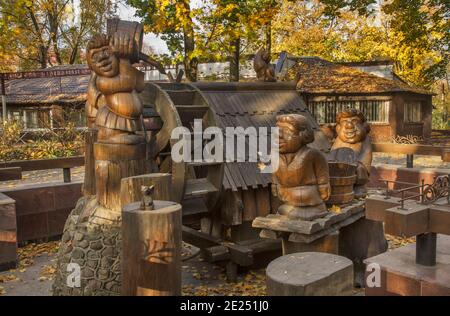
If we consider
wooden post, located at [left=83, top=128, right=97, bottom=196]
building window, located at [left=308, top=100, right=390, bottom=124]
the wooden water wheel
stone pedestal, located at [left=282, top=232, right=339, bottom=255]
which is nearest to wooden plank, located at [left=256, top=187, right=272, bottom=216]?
the wooden water wheel

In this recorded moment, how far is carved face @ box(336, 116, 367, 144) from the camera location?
6527mm

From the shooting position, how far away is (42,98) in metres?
21.7

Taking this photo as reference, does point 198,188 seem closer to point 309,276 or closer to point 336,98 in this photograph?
point 309,276

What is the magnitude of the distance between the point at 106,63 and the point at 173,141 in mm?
1254

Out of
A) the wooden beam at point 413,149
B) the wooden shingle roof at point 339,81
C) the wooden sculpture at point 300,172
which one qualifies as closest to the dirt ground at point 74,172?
the wooden shingle roof at point 339,81

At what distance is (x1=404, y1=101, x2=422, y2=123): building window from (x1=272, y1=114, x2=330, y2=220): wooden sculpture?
1807cm

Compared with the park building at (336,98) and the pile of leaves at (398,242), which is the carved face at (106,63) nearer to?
the pile of leaves at (398,242)

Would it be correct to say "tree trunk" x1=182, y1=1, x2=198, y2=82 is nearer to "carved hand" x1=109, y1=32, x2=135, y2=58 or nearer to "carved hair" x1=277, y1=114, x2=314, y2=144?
"carved hand" x1=109, y1=32, x2=135, y2=58

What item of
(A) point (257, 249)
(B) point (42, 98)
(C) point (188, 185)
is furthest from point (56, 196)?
(B) point (42, 98)

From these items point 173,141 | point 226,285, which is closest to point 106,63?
point 173,141

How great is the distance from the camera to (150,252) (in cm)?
339

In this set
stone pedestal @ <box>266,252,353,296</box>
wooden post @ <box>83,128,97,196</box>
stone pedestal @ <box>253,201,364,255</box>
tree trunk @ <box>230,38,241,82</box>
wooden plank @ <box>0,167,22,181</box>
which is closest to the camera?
stone pedestal @ <box>266,252,353,296</box>

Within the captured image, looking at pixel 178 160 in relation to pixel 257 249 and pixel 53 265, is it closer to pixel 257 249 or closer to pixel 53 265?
pixel 257 249

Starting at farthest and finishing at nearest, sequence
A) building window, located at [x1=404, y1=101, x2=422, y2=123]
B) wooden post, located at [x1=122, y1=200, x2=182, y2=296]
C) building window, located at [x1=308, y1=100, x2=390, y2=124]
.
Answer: building window, located at [x1=404, y1=101, x2=422, y2=123] → building window, located at [x1=308, y1=100, x2=390, y2=124] → wooden post, located at [x1=122, y1=200, x2=182, y2=296]
